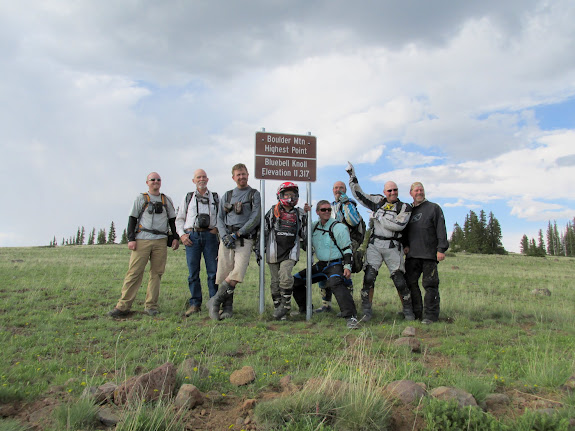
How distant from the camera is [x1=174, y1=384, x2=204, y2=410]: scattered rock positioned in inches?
138

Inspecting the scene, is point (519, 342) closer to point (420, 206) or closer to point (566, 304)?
point (420, 206)

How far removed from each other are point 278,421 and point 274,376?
114cm

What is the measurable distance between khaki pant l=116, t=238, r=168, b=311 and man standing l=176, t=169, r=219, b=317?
0.56 meters

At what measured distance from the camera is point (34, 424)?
3.25 meters

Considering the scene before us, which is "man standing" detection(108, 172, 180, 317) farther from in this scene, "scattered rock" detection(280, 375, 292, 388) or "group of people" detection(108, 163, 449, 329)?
"scattered rock" detection(280, 375, 292, 388)

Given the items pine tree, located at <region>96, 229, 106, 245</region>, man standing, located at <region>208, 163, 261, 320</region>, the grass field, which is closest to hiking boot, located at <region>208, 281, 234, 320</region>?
man standing, located at <region>208, 163, 261, 320</region>

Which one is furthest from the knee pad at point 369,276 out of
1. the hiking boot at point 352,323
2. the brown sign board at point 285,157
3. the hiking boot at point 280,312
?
the brown sign board at point 285,157

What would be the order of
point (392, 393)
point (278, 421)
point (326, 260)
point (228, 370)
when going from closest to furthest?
point (278, 421), point (392, 393), point (228, 370), point (326, 260)

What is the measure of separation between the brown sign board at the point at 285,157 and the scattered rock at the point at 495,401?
16.9ft

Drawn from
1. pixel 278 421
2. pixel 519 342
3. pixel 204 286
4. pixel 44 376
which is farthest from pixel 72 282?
pixel 519 342

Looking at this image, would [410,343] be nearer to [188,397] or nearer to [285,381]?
[285,381]

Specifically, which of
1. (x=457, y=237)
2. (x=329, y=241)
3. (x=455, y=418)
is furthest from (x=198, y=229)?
(x=457, y=237)

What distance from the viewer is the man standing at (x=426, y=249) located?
756 cm

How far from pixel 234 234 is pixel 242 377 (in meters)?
3.69
